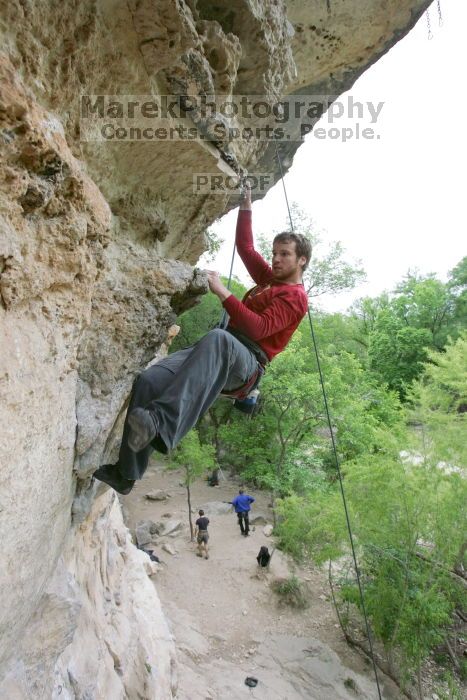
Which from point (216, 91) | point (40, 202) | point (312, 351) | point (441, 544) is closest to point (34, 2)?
point (40, 202)

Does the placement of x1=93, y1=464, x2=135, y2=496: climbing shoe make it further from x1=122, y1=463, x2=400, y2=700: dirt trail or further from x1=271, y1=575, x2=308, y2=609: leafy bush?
x1=271, y1=575, x2=308, y2=609: leafy bush

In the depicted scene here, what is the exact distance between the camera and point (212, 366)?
9.24 ft

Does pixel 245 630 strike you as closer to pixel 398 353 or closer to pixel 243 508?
pixel 243 508

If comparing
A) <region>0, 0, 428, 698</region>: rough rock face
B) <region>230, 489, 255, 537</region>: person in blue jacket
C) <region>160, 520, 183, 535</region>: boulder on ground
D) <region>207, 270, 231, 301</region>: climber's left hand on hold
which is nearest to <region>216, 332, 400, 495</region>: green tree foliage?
<region>230, 489, 255, 537</region>: person in blue jacket

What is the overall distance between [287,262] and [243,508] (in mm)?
10933

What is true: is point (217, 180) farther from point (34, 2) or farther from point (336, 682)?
point (336, 682)

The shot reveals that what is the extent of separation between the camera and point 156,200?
382cm

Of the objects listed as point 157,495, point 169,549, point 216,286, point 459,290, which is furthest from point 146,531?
point 459,290

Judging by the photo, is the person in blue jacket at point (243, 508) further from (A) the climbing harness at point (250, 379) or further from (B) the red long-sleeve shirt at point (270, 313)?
(B) the red long-sleeve shirt at point (270, 313)

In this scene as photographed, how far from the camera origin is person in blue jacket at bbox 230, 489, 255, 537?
12898 millimetres

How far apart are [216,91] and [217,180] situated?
70cm

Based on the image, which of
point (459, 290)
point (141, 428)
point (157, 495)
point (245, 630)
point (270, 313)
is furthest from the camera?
point (459, 290)

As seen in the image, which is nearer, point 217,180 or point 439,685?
point 217,180

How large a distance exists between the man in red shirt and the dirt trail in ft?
20.5
